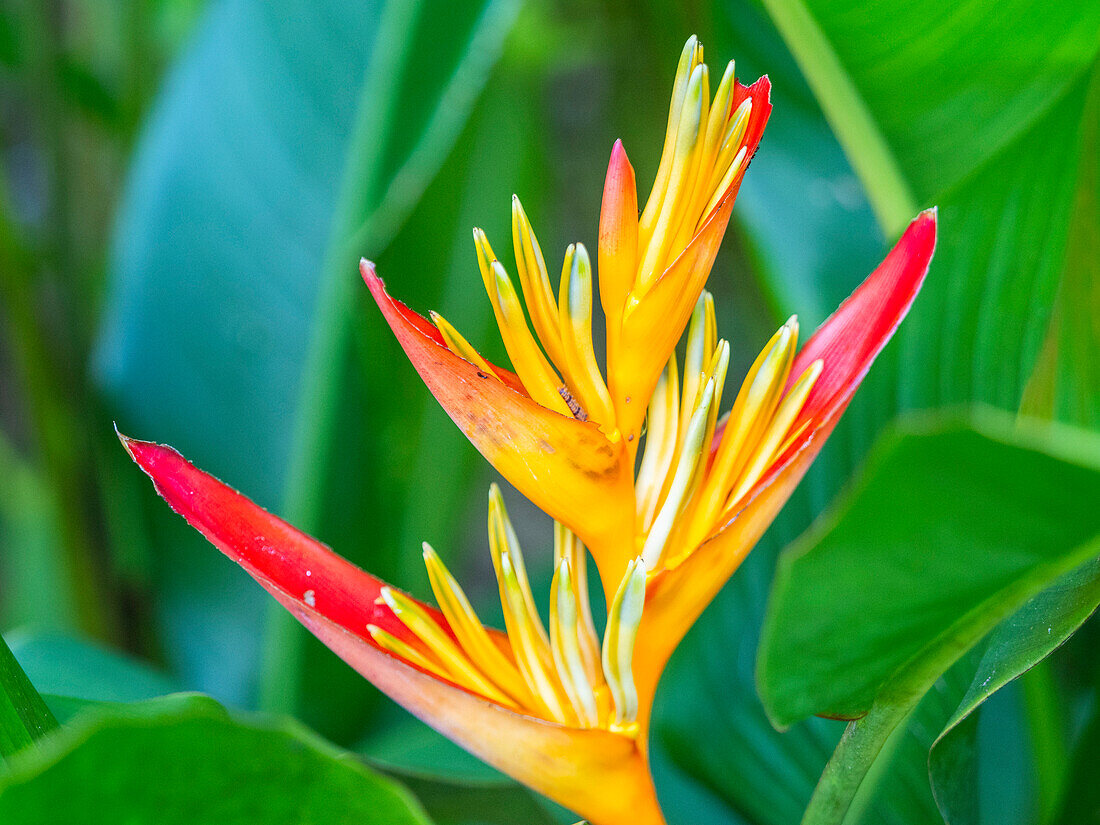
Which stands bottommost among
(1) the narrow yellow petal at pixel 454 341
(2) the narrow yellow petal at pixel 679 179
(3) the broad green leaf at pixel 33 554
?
(3) the broad green leaf at pixel 33 554

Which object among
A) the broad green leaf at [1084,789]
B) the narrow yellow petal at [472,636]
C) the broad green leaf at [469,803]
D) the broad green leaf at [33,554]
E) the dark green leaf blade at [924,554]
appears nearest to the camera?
the dark green leaf blade at [924,554]

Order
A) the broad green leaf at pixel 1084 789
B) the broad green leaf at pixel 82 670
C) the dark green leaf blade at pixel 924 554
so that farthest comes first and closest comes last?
the broad green leaf at pixel 82 670
the broad green leaf at pixel 1084 789
the dark green leaf blade at pixel 924 554

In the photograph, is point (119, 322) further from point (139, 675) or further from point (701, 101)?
point (701, 101)

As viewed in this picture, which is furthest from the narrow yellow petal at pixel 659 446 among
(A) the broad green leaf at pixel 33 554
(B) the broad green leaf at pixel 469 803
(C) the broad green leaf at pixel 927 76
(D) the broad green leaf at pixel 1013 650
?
(A) the broad green leaf at pixel 33 554

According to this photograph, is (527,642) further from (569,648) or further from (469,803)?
(469,803)

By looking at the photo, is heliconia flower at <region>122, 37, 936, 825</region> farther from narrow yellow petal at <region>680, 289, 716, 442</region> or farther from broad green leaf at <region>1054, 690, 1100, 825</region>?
broad green leaf at <region>1054, 690, 1100, 825</region>

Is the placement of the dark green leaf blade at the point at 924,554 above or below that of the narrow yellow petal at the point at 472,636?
above

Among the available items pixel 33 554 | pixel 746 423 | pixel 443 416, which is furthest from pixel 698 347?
pixel 33 554

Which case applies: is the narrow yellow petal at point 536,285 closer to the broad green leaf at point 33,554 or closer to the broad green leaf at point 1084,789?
the broad green leaf at point 1084,789
